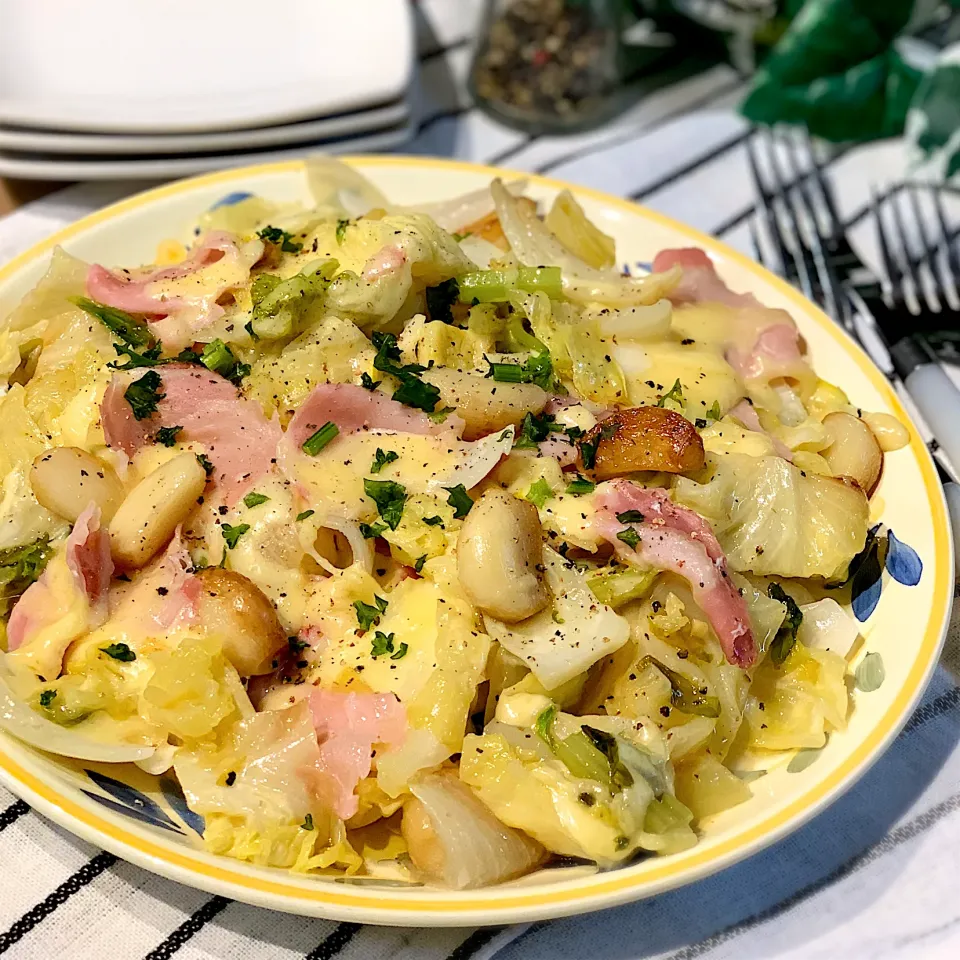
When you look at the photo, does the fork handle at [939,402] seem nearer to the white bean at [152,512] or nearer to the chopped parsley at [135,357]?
the white bean at [152,512]

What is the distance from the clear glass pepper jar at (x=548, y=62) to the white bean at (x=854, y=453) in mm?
2280

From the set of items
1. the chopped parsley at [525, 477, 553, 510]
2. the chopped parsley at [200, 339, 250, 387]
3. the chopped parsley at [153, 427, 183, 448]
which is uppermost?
the chopped parsley at [200, 339, 250, 387]

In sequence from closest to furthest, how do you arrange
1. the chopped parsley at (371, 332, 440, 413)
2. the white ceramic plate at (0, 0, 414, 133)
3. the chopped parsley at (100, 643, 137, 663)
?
1. the chopped parsley at (100, 643, 137, 663)
2. the chopped parsley at (371, 332, 440, 413)
3. the white ceramic plate at (0, 0, 414, 133)

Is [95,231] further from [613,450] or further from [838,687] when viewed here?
[838,687]

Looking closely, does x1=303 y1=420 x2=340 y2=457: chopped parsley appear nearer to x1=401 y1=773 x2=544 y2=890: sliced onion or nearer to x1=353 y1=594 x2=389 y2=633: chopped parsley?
x1=353 y1=594 x2=389 y2=633: chopped parsley

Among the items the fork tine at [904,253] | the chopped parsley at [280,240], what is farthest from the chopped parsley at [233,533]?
the fork tine at [904,253]

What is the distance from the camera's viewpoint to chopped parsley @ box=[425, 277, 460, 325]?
2.59 metres

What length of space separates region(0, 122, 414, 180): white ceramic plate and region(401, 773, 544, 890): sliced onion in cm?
256

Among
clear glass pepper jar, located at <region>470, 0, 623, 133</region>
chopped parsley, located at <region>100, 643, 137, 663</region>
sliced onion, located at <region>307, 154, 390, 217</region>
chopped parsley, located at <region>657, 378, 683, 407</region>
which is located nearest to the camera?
chopped parsley, located at <region>100, 643, 137, 663</region>

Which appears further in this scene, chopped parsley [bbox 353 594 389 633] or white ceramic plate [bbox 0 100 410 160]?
white ceramic plate [bbox 0 100 410 160]

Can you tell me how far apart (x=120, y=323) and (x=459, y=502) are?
3.39ft

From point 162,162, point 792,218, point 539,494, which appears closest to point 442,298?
point 539,494

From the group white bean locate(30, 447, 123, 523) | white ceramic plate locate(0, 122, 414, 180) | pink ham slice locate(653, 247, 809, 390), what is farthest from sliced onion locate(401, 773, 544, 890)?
white ceramic plate locate(0, 122, 414, 180)

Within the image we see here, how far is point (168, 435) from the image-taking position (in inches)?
90.2
